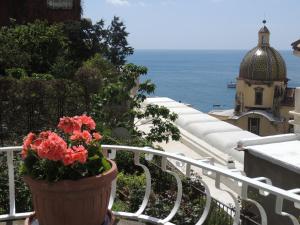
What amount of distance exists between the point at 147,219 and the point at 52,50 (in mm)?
16565

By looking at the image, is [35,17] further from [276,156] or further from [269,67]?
[269,67]

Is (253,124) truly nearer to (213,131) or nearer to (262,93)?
(262,93)

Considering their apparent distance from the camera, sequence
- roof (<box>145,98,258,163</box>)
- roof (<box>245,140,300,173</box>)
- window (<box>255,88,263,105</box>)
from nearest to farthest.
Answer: roof (<box>245,140,300,173</box>), roof (<box>145,98,258,163</box>), window (<box>255,88,263,105</box>)

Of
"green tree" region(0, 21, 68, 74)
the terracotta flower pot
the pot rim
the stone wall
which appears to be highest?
"green tree" region(0, 21, 68, 74)

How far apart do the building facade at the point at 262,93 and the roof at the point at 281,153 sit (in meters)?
47.4

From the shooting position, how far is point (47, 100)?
13.4 m

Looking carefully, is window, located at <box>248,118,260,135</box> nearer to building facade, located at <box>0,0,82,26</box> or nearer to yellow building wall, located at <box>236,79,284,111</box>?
yellow building wall, located at <box>236,79,284,111</box>

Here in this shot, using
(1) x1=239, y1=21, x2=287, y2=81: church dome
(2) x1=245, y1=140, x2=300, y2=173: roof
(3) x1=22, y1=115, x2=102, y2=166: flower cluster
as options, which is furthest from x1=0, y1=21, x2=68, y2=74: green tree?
(1) x1=239, y1=21, x2=287, y2=81: church dome

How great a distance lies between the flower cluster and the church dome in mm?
58339

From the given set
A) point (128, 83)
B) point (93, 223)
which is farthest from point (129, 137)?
point (93, 223)

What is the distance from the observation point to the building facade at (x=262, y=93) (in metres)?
58.0

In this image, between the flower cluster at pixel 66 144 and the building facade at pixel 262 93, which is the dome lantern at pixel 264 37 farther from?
the flower cluster at pixel 66 144

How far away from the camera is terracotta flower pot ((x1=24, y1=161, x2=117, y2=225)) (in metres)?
3.08

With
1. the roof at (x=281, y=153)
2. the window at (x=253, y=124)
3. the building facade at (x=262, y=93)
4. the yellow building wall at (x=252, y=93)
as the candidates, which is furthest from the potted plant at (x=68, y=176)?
the yellow building wall at (x=252, y=93)
